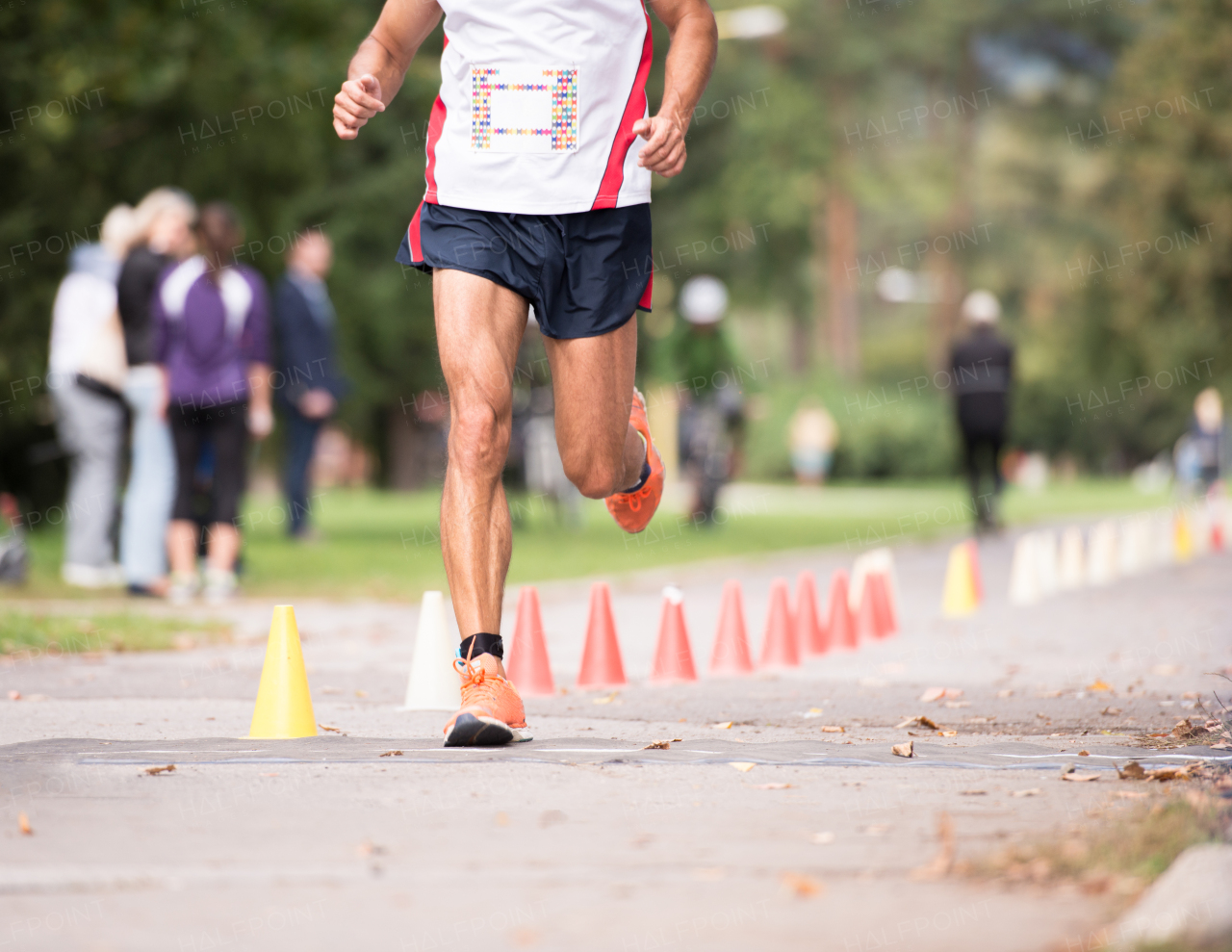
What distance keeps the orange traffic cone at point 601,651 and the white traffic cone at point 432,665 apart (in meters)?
0.85

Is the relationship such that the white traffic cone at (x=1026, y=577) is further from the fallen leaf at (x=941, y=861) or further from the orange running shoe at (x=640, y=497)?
the fallen leaf at (x=941, y=861)

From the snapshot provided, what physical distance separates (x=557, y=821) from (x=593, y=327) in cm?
183

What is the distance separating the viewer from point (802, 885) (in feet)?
9.16

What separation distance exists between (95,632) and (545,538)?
8.45 m

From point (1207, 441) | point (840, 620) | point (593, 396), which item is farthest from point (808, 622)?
point (1207, 441)

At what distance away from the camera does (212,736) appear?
4605 mm

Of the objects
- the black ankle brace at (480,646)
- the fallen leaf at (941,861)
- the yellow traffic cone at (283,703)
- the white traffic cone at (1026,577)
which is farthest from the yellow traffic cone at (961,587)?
the fallen leaf at (941,861)

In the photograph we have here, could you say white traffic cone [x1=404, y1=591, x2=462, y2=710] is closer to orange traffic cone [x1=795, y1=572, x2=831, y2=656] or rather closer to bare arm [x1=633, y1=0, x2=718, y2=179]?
bare arm [x1=633, y1=0, x2=718, y2=179]

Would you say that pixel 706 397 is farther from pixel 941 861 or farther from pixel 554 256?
pixel 941 861

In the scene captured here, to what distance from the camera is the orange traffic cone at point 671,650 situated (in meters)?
6.20

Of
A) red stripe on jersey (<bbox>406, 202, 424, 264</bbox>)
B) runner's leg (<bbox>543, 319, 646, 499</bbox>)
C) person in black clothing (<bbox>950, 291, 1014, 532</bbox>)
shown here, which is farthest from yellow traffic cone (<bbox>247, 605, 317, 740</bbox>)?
person in black clothing (<bbox>950, 291, 1014, 532</bbox>)

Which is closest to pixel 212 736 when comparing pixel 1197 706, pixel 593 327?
pixel 593 327

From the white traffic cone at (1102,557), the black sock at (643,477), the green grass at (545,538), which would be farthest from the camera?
the white traffic cone at (1102,557)

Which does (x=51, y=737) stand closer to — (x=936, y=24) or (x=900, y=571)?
(x=900, y=571)
